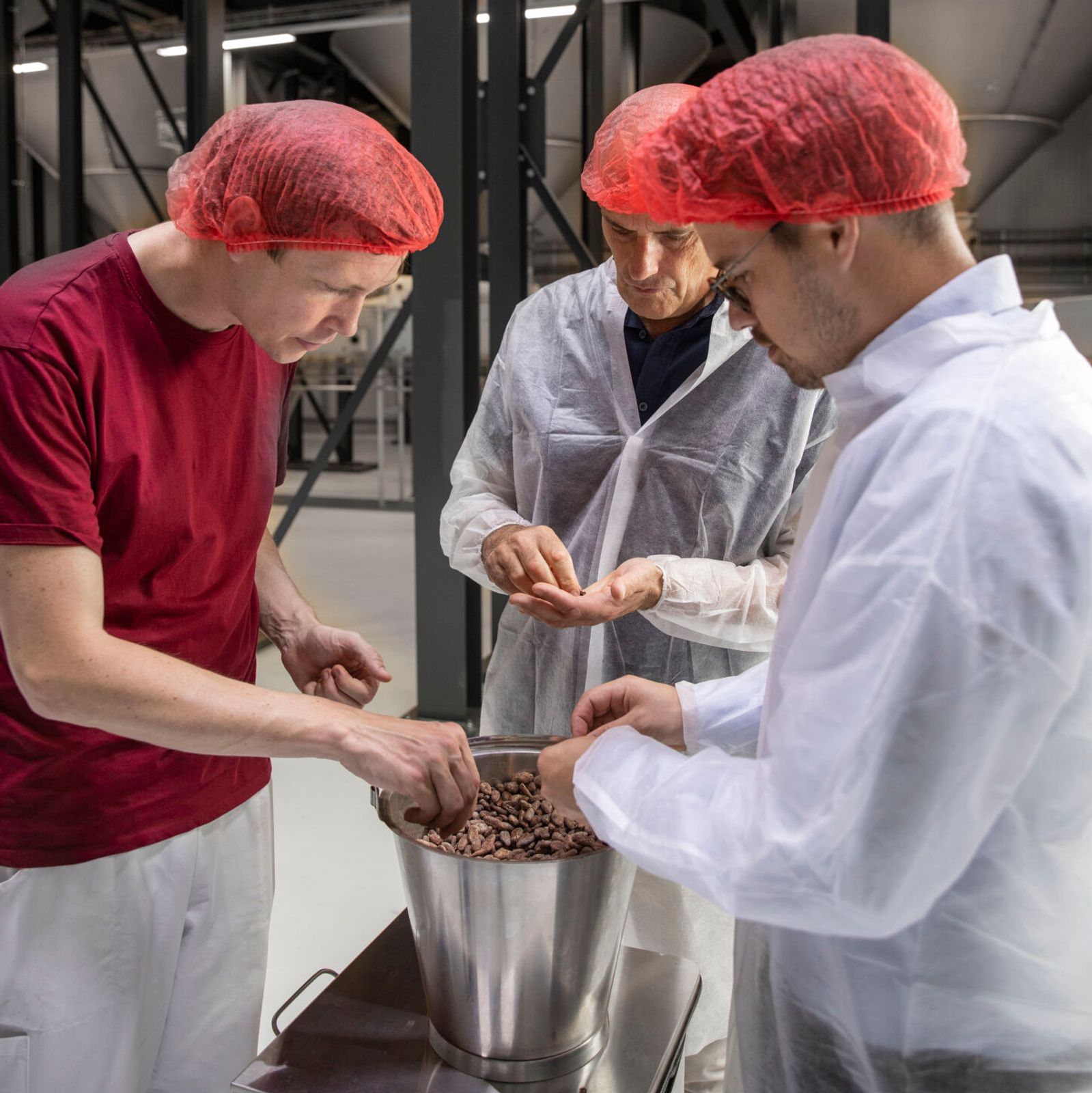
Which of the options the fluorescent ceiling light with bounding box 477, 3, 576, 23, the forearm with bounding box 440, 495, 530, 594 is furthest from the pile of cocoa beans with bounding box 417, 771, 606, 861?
the fluorescent ceiling light with bounding box 477, 3, 576, 23

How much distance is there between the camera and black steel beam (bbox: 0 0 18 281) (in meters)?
3.70

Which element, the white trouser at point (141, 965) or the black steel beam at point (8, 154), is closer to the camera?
the white trouser at point (141, 965)

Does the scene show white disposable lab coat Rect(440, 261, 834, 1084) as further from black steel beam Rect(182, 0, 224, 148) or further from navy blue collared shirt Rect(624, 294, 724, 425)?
black steel beam Rect(182, 0, 224, 148)

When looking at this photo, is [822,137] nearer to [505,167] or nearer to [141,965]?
[141,965]

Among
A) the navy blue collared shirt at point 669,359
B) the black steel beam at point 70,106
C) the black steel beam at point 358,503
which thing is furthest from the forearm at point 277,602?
the black steel beam at point 358,503

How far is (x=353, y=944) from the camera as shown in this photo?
2344 mm

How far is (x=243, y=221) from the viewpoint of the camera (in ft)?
3.31

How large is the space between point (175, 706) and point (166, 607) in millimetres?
202

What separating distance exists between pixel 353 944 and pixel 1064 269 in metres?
11.2

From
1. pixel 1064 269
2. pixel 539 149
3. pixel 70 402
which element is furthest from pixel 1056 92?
pixel 70 402

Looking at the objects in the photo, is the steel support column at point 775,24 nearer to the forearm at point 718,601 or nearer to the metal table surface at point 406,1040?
the forearm at point 718,601

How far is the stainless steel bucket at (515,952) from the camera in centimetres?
88

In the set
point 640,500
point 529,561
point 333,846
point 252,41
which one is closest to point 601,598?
point 529,561

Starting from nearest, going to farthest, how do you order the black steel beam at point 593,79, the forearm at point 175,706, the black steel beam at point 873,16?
the forearm at point 175,706 → the black steel beam at point 873,16 → the black steel beam at point 593,79
